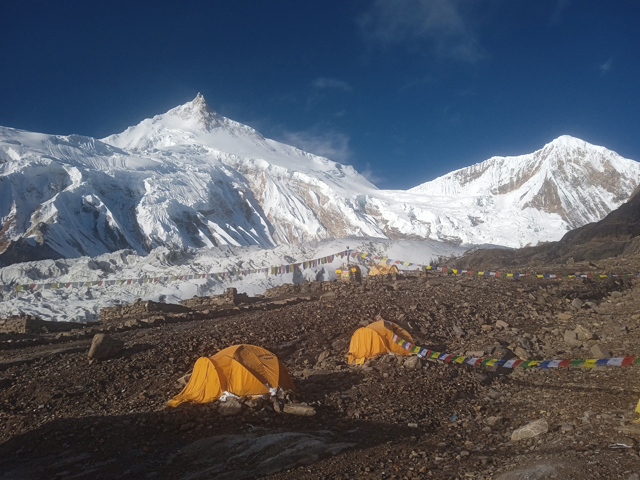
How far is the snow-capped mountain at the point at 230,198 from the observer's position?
169ft

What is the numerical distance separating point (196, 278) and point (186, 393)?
23304mm

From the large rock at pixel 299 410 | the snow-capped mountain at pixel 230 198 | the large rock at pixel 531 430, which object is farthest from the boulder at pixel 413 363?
the snow-capped mountain at pixel 230 198

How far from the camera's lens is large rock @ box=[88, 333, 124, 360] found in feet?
33.6

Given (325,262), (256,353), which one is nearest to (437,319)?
(256,353)

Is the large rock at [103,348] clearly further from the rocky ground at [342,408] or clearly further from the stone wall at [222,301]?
the stone wall at [222,301]

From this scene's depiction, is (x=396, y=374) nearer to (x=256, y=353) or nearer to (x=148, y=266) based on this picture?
(x=256, y=353)

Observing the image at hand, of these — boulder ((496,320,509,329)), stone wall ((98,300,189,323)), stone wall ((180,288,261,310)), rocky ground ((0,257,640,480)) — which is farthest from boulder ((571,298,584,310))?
stone wall ((98,300,189,323))

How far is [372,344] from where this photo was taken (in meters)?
10.4

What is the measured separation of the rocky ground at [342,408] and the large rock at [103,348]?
0.16 m

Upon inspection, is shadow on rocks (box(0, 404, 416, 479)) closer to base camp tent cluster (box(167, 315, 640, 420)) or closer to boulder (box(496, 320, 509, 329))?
base camp tent cluster (box(167, 315, 640, 420))

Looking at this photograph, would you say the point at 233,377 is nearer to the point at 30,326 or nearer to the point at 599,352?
the point at 599,352

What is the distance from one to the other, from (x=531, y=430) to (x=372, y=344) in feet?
14.7

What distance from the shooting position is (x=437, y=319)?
13289 mm

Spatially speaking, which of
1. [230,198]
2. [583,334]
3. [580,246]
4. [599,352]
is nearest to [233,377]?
[599,352]
